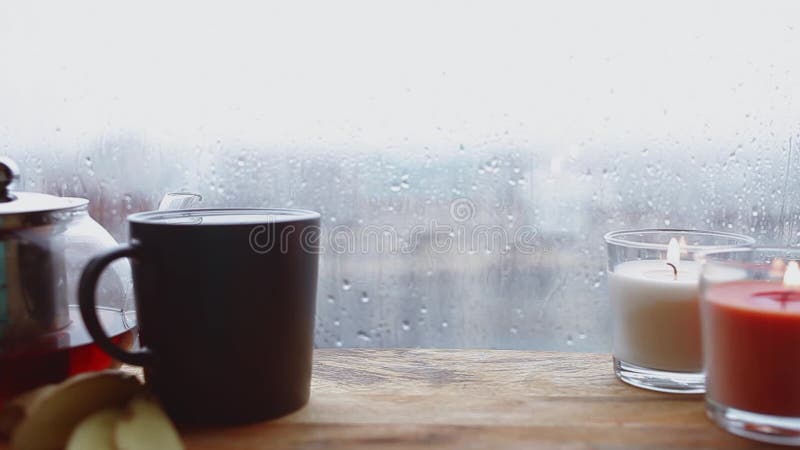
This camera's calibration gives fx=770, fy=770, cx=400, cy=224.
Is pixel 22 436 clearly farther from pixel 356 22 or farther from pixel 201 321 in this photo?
pixel 356 22

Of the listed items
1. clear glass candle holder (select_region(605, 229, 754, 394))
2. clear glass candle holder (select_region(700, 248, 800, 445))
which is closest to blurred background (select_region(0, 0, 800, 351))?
clear glass candle holder (select_region(605, 229, 754, 394))

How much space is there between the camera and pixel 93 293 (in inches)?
22.8

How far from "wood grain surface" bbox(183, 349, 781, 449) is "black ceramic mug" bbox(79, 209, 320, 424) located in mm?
30

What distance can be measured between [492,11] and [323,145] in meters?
0.24

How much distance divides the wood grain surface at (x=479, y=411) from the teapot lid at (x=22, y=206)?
0.21 meters

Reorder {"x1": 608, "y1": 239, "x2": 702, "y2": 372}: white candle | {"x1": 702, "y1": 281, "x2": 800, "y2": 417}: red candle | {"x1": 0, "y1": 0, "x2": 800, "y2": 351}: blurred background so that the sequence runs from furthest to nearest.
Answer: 1. {"x1": 0, "y1": 0, "x2": 800, "y2": 351}: blurred background
2. {"x1": 608, "y1": 239, "x2": 702, "y2": 372}: white candle
3. {"x1": 702, "y1": 281, "x2": 800, "y2": 417}: red candle

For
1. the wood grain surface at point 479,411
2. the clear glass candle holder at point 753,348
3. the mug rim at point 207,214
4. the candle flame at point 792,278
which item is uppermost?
the mug rim at point 207,214

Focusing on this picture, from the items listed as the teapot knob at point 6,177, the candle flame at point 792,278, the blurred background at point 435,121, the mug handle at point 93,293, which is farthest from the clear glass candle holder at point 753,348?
the teapot knob at point 6,177

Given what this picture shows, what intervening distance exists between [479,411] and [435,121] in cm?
36

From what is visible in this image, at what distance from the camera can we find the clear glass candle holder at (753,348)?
57 cm

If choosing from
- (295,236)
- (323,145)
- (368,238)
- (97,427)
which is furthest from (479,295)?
(97,427)

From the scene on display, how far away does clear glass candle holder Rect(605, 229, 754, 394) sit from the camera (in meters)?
0.68

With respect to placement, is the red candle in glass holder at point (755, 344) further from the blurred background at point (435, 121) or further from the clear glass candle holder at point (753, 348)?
the blurred background at point (435, 121)

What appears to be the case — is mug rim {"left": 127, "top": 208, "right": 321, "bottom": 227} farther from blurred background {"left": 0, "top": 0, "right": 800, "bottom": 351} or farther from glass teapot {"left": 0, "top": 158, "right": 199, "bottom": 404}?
blurred background {"left": 0, "top": 0, "right": 800, "bottom": 351}
